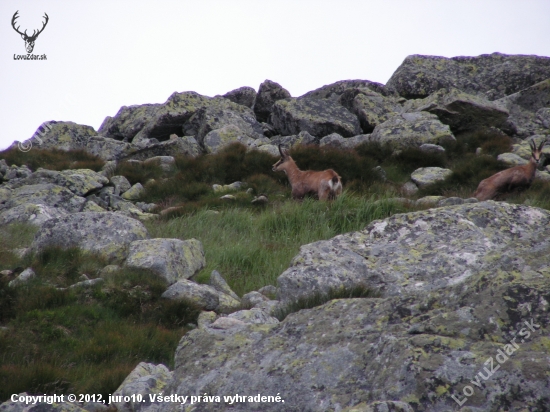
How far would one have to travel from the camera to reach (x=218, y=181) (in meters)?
14.4

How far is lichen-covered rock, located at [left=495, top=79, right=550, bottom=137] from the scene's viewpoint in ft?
65.5

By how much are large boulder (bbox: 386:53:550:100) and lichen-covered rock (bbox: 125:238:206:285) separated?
18558 millimetres

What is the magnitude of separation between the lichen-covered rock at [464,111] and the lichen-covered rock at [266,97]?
7.09 metres

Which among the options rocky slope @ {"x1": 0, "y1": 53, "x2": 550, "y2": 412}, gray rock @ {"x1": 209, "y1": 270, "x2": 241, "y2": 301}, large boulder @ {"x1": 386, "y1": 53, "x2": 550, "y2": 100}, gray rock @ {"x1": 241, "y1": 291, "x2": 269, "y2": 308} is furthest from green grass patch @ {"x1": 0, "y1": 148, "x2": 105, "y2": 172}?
large boulder @ {"x1": 386, "y1": 53, "x2": 550, "y2": 100}

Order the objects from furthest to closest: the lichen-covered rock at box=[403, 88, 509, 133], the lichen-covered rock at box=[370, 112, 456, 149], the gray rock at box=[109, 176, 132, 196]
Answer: the lichen-covered rock at box=[403, 88, 509, 133], the lichen-covered rock at box=[370, 112, 456, 149], the gray rock at box=[109, 176, 132, 196]

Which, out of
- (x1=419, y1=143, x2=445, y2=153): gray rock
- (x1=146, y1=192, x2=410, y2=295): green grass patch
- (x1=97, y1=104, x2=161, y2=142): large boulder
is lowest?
(x1=146, y1=192, x2=410, y2=295): green grass patch

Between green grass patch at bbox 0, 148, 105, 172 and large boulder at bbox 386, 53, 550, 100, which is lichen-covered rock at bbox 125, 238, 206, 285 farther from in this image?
large boulder at bbox 386, 53, 550, 100

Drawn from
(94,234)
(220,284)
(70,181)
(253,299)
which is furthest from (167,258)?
(70,181)

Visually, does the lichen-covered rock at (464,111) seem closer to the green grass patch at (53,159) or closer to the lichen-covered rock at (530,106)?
the lichen-covered rock at (530,106)

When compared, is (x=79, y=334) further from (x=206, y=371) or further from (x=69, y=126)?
(x=69, y=126)

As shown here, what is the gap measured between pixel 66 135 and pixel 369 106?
1245 centimetres

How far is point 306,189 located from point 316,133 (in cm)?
723

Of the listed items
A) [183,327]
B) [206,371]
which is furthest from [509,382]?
[183,327]

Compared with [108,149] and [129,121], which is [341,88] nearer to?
[129,121]
